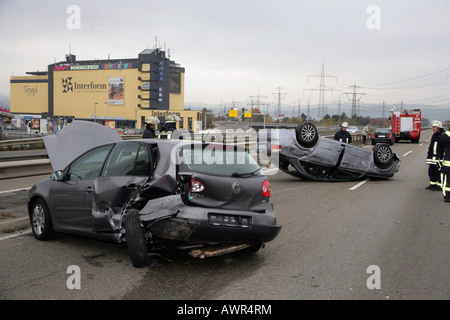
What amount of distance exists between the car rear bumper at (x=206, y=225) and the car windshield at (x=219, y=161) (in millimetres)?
481

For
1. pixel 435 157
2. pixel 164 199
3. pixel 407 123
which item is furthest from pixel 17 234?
pixel 407 123

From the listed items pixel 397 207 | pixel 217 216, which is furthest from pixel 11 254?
pixel 397 207

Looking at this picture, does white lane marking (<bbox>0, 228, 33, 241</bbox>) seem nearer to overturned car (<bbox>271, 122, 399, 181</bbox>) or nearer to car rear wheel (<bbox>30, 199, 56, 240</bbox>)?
car rear wheel (<bbox>30, 199, 56, 240</bbox>)

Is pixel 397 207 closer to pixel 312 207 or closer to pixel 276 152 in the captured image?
pixel 312 207

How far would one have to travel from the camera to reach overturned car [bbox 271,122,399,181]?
1281 centimetres

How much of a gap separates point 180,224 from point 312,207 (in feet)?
16.8

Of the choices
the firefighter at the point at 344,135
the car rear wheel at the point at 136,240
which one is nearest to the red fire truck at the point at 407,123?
the firefighter at the point at 344,135

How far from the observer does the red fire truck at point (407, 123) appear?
133ft

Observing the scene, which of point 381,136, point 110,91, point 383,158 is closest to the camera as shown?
point 383,158

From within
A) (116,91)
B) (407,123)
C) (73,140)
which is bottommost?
(73,140)

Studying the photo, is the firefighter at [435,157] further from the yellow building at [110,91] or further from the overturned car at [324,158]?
the yellow building at [110,91]

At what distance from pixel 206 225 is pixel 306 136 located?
342 inches

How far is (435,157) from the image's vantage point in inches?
462

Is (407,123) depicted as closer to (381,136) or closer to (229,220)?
(381,136)
